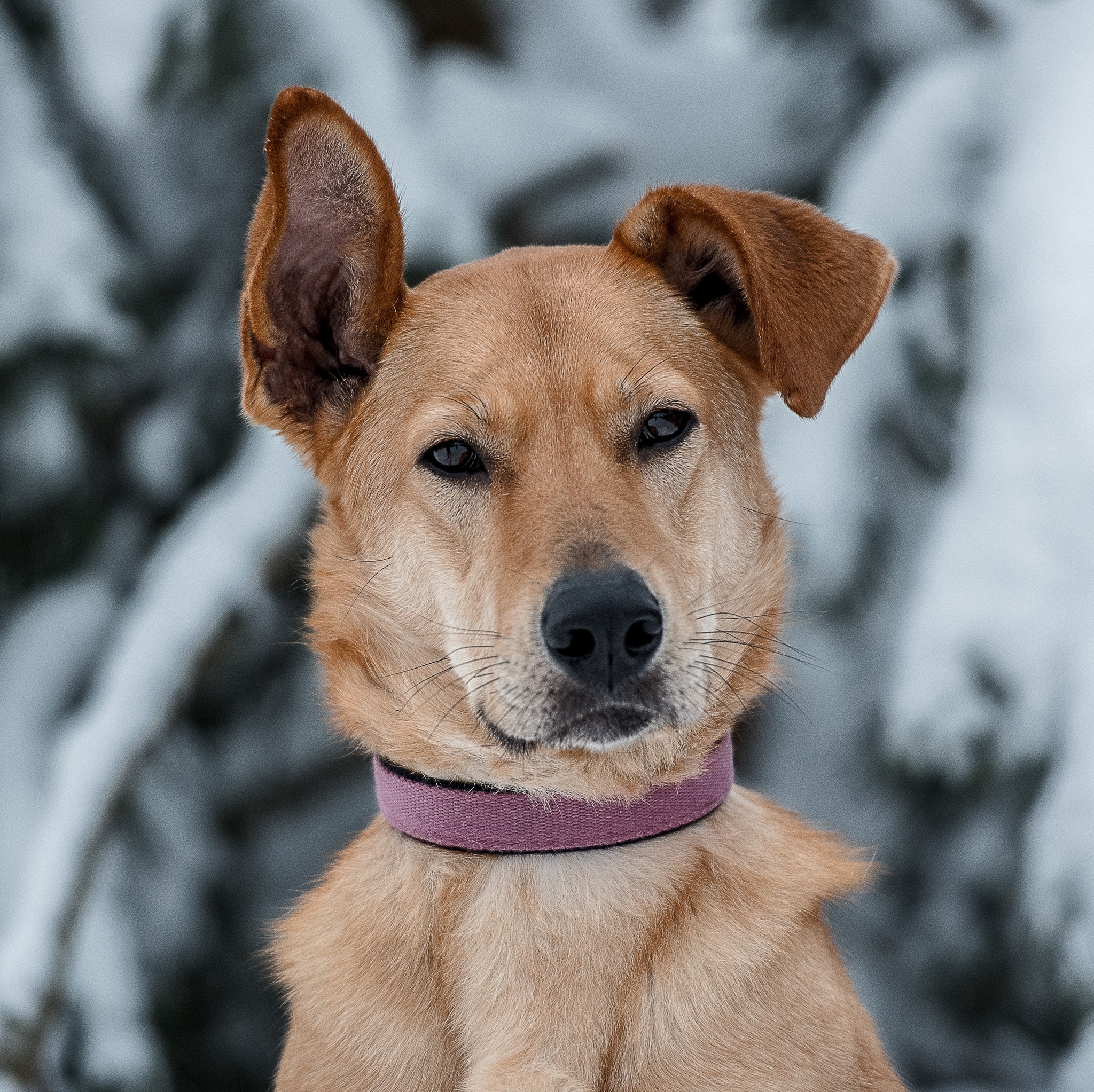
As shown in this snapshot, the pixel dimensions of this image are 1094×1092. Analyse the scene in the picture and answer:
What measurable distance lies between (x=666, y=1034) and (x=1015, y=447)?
1.92 meters

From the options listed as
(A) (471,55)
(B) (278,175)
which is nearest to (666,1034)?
(B) (278,175)

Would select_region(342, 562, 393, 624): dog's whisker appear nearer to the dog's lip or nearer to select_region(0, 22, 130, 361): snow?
the dog's lip

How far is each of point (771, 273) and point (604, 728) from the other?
3.00 ft

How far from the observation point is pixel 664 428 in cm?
235

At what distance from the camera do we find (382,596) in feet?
7.84

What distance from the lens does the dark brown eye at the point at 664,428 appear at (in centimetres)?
233

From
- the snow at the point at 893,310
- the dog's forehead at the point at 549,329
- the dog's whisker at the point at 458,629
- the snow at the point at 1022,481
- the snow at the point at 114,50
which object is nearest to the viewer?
the dog's whisker at the point at 458,629

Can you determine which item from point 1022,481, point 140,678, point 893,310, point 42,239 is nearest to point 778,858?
point 1022,481

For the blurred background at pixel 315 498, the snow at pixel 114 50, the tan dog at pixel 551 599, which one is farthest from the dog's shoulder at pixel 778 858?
the snow at pixel 114 50

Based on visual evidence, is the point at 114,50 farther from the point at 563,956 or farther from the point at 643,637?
the point at 563,956

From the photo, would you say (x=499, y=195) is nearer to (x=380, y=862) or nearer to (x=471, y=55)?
(x=471, y=55)

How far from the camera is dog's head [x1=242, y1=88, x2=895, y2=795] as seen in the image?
6.66 feet

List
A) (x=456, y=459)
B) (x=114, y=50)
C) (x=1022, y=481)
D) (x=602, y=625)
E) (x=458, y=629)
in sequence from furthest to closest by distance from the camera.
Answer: (x=114, y=50) → (x=1022, y=481) → (x=456, y=459) → (x=458, y=629) → (x=602, y=625)

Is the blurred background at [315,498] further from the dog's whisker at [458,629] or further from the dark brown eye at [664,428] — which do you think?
the dog's whisker at [458,629]
